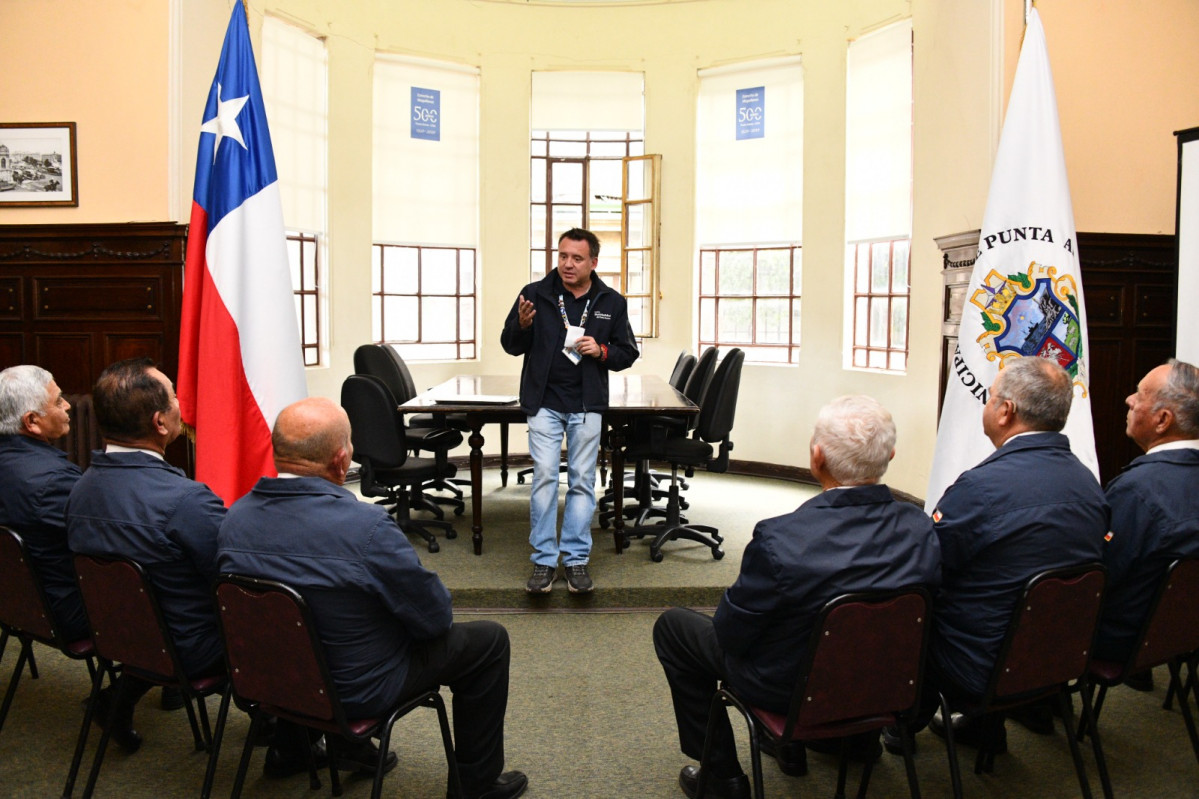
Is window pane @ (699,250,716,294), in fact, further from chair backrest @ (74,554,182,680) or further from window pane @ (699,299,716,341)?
chair backrest @ (74,554,182,680)

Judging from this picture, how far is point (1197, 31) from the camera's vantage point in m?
4.77

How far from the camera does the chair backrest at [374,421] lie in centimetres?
465

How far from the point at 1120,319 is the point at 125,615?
189 inches

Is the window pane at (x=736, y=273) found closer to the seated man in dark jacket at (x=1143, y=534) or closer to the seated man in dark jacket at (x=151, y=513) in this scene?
the seated man in dark jacket at (x=1143, y=534)

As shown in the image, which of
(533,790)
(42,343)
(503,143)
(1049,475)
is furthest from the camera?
(503,143)

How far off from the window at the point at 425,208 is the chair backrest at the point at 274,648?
5741mm

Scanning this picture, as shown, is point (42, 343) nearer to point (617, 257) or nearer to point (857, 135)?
point (617, 257)

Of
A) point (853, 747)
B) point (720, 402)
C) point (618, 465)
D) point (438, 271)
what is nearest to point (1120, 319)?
point (720, 402)

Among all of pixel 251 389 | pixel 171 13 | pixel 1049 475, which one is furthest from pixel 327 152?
pixel 1049 475

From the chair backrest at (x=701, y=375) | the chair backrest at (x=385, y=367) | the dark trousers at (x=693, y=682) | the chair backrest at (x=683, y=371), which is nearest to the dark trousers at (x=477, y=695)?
the dark trousers at (x=693, y=682)

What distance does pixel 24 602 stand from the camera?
8.40ft

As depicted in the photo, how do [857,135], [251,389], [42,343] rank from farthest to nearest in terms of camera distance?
1. [857,135]
2. [42,343]
3. [251,389]

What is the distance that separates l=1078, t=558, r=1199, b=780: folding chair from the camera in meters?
2.31

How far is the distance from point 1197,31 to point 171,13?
5.50 meters
